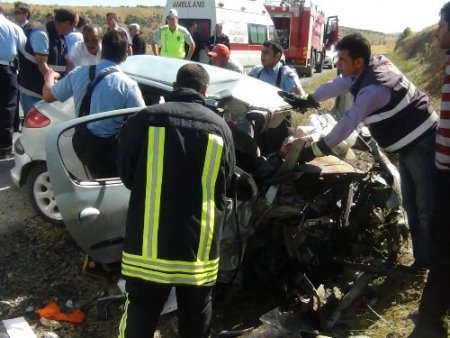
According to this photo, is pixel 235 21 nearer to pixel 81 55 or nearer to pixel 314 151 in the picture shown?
pixel 81 55

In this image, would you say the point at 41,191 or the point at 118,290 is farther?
the point at 41,191

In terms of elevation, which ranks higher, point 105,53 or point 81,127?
point 105,53

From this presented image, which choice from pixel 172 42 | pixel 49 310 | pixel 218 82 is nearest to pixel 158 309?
pixel 49 310

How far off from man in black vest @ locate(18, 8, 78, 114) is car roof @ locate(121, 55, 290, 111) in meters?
1.50

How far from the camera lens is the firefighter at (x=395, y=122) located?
10.6 ft

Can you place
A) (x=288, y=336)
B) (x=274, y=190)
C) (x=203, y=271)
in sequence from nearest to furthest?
(x=203, y=271)
(x=288, y=336)
(x=274, y=190)

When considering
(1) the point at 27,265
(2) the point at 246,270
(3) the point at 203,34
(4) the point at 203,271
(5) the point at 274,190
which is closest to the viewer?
(4) the point at 203,271

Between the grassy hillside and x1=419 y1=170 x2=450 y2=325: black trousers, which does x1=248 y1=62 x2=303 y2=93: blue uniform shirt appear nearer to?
the grassy hillside

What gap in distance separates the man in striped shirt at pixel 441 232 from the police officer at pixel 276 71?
270cm

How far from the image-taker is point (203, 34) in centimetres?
1234

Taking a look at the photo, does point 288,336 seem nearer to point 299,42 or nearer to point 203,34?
point 203,34

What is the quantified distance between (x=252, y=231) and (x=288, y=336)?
0.68 metres

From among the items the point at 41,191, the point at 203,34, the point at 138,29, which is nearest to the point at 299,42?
the point at 203,34

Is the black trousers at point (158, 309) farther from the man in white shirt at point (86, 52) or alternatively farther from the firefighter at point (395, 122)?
the man in white shirt at point (86, 52)
